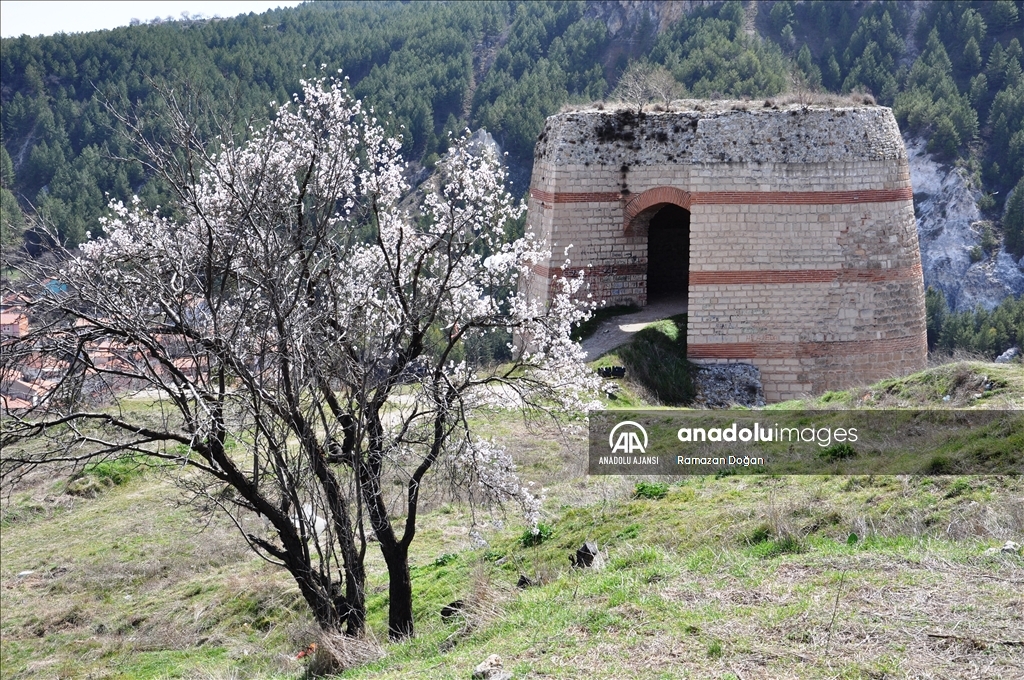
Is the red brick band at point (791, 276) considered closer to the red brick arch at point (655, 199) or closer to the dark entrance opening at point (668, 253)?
the red brick arch at point (655, 199)

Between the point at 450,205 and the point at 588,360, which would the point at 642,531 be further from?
the point at 588,360

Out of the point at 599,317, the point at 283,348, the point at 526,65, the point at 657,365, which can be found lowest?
the point at 283,348

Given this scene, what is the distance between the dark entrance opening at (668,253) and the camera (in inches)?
719

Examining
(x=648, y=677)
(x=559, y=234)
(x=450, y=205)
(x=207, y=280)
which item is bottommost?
(x=648, y=677)

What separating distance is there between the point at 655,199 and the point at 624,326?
2084mm

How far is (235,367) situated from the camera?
6.62 m

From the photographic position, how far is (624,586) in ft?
20.4

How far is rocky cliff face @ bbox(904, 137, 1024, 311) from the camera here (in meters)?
47.9

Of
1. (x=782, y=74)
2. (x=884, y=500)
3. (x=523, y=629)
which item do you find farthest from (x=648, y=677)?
(x=782, y=74)

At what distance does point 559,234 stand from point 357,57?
5821 centimetres

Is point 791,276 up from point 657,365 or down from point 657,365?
up

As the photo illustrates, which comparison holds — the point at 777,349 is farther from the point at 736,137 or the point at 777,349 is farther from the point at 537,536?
the point at 537,536

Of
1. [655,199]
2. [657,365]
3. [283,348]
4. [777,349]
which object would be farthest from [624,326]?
[283,348]

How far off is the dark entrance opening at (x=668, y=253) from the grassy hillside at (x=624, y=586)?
21.8 ft
